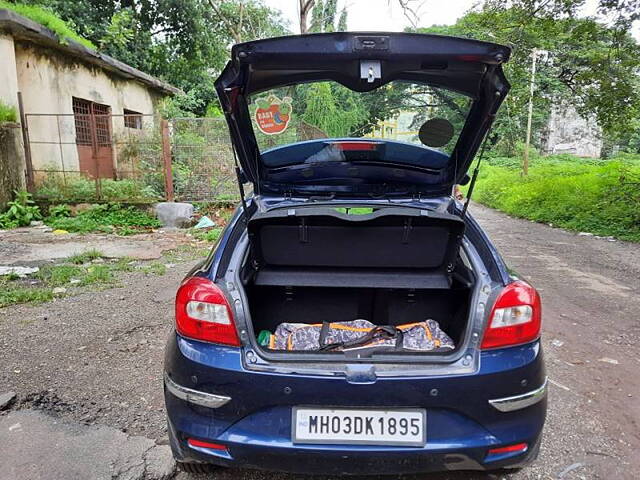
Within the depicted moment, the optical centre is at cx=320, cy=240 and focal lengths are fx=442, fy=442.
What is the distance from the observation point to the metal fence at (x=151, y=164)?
27.6ft

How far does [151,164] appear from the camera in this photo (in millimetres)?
8695

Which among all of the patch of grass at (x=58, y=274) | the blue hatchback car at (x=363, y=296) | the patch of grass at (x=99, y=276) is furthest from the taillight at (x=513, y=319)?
the patch of grass at (x=58, y=274)

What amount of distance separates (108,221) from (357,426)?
7804 millimetres

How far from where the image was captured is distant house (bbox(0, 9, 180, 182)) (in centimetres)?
799

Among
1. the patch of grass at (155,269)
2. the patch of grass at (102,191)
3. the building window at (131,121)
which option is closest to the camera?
the patch of grass at (155,269)

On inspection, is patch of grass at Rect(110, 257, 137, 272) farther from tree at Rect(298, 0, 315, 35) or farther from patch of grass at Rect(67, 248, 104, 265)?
tree at Rect(298, 0, 315, 35)

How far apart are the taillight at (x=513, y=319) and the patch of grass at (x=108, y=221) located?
23.4 feet

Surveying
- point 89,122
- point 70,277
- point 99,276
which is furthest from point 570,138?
point 70,277

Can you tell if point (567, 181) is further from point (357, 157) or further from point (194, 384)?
point (194, 384)

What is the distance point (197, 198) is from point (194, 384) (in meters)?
7.52

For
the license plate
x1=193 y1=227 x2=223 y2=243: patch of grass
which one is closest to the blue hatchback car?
the license plate

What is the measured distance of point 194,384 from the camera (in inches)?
63.2

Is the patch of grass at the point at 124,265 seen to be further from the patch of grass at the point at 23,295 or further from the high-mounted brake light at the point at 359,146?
the high-mounted brake light at the point at 359,146

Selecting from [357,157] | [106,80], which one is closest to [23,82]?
[106,80]
